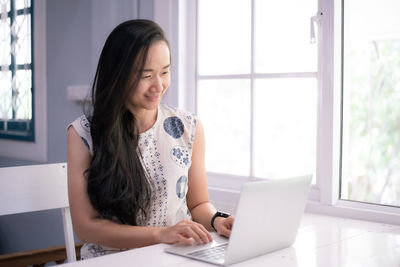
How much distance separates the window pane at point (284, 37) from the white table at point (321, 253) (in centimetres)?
75

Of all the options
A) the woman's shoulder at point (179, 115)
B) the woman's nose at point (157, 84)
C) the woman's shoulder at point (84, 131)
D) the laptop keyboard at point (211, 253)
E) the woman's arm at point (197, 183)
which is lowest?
the laptop keyboard at point (211, 253)

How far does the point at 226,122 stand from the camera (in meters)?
2.36

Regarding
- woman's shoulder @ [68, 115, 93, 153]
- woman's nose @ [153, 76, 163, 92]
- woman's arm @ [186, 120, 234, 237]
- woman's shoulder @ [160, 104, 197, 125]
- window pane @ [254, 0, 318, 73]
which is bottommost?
woman's arm @ [186, 120, 234, 237]

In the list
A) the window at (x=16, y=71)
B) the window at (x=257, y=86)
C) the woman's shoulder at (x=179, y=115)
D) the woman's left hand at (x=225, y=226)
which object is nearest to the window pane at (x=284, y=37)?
the window at (x=257, y=86)

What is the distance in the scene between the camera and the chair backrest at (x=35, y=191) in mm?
1721

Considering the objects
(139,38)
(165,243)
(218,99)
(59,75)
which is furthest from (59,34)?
(165,243)

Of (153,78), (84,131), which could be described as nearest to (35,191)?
(84,131)

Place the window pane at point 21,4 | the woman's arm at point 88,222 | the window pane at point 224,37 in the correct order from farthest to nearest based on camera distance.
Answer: the window pane at point 21,4 < the window pane at point 224,37 < the woman's arm at point 88,222

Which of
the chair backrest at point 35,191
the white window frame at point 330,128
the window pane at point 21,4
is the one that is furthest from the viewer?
the window pane at point 21,4

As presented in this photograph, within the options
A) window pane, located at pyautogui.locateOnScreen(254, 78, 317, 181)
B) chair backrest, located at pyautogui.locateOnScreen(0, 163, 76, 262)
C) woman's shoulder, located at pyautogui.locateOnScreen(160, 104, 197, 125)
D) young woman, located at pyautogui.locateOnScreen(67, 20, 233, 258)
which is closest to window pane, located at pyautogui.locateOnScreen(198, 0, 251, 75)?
window pane, located at pyautogui.locateOnScreen(254, 78, 317, 181)

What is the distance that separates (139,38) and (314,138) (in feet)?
2.90

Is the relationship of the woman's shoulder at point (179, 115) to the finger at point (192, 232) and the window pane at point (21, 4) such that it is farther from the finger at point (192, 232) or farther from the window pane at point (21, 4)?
Result: the window pane at point (21, 4)

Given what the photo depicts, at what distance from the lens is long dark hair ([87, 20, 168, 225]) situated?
1521mm

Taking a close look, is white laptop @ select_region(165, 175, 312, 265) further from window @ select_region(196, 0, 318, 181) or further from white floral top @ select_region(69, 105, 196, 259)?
window @ select_region(196, 0, 318, 181)
